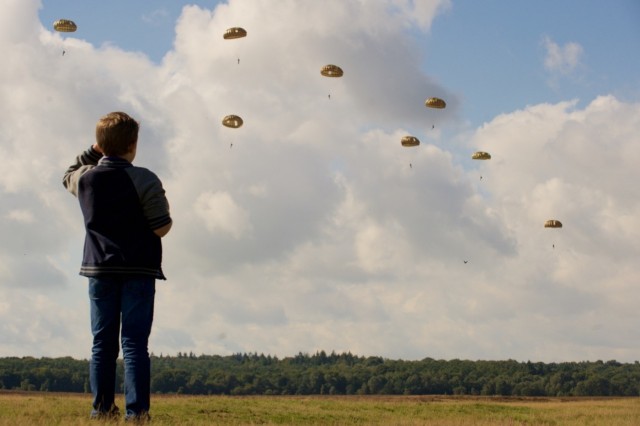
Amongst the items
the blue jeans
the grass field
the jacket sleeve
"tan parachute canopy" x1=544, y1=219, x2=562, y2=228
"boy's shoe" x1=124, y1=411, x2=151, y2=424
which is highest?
"tan parachute canopy" x1=544, y1=219, x2=562, y2=228

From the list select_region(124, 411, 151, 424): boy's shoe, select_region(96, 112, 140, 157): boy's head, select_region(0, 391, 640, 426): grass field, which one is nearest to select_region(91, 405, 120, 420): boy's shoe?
select_region(124, 411, 151, 424): boy's shoe

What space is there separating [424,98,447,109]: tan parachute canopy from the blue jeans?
5789 cm

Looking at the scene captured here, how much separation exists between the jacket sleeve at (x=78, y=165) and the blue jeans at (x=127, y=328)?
129 cm

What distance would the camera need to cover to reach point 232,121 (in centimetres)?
6303

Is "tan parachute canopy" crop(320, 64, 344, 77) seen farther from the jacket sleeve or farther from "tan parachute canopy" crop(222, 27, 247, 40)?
the jacket sleeve

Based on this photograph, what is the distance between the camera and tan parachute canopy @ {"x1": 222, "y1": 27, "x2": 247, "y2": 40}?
60706mm

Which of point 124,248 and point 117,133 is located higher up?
point 117,133

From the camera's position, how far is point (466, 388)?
491 ft

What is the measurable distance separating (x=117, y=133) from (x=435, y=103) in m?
58.5

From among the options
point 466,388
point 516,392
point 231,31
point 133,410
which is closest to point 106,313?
point 133,410

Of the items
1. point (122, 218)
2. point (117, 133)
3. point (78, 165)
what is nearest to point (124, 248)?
point (122, 218)

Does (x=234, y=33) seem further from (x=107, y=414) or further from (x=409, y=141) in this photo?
(x=107, y=414)

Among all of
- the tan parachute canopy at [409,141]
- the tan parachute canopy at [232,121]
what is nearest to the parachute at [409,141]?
the tan parachute canopy at [409,141]

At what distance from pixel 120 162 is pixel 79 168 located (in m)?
0.71
